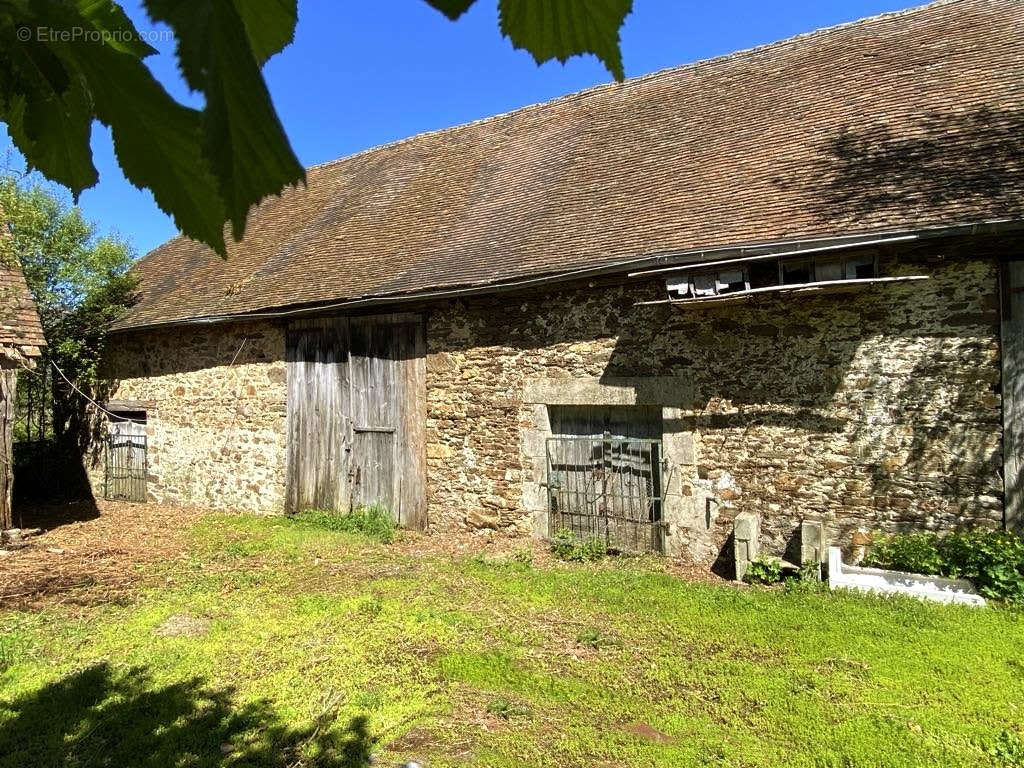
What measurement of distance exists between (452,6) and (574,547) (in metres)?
7.16

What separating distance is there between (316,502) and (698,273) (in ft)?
21.2

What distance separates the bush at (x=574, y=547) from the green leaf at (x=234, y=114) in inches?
279

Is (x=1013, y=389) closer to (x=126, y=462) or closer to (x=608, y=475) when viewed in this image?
(x=608, y=475)

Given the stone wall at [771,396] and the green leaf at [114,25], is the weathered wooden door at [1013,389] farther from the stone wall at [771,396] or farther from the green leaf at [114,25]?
the green leaf at [114,25]

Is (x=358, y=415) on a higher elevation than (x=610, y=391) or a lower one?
lower

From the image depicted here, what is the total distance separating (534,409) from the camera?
770 centimetres

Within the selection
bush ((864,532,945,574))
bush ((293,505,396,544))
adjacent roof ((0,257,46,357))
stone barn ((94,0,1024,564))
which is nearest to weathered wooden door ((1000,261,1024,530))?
stone barn ((94,0,1024,564))

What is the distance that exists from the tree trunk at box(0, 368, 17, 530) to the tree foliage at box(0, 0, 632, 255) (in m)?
9.89

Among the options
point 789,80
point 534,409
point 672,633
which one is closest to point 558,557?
point 534,409

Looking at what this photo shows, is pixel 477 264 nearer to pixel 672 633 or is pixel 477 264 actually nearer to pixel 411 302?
pixel 411 302

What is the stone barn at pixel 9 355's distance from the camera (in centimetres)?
840

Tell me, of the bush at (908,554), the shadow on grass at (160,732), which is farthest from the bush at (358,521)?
the bush at (908,554)

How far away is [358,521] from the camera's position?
28.9ft

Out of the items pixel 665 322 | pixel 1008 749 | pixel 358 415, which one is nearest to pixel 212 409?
pixel 358 415
